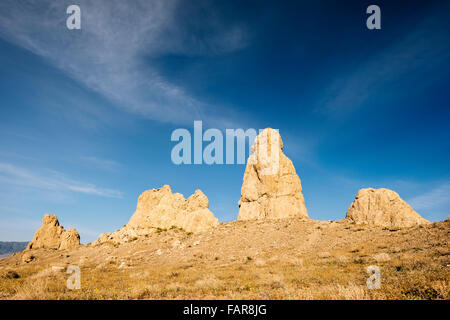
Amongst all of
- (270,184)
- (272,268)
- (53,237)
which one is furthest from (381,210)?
(53,237)

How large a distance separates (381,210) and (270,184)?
65.8 ft

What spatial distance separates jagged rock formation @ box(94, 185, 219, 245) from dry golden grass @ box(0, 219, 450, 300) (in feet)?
15.8

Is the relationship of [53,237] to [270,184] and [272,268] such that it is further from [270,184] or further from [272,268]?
[272,268]

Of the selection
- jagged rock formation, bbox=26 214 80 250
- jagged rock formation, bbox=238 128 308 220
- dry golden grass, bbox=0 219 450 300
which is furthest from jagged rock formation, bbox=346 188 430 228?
jagged rock formation, bbox=26 214 80 250

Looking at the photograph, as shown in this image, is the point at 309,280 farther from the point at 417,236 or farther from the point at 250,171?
the point at 250,171

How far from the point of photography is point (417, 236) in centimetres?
1980

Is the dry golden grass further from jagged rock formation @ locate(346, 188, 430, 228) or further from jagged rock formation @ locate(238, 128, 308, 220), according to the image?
jagged rock formation @ locate(346, 188, 430, 228)

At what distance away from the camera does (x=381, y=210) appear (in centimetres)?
4091

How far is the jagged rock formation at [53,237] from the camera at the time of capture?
5650cm

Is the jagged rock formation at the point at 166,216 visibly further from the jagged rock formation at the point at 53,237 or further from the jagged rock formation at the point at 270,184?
the jagged rock formation at the point at 53,237

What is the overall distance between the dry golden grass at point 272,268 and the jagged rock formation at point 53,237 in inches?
1071
